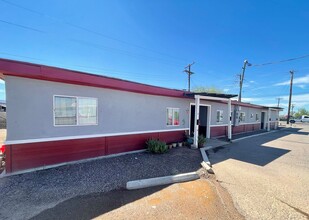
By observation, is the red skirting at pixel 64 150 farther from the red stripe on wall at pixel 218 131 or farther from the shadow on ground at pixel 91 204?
the red stripe on wall at pixel 218 131

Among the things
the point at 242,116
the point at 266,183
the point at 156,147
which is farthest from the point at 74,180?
the point at 242,116

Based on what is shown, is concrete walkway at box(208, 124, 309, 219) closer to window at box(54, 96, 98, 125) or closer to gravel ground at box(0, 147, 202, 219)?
gravel ground at box(0, 147, 202, 219)

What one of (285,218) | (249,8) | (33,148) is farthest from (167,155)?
(249,8)

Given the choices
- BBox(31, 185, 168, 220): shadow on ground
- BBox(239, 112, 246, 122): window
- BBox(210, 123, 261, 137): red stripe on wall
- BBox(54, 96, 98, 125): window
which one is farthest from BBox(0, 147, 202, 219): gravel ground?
BBox(239, 112, 246, 122): window

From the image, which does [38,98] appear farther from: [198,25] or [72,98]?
[198,25]

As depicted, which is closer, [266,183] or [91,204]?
[91,204]

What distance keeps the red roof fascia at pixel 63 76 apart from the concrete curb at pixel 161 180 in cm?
368

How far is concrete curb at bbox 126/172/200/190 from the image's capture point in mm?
4004

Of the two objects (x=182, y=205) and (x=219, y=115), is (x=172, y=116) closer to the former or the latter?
(x=219, y=115)

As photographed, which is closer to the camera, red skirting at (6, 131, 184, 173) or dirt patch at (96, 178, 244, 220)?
dirt patch at (96, 178, 244, 220)

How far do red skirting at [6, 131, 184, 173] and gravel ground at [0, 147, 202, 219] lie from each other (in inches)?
13.9

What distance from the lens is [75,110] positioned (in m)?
5.57

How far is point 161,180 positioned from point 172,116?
4.92 metres

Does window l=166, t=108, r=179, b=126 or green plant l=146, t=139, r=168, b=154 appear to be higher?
window l=166, t=108, r=179, b=126
